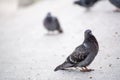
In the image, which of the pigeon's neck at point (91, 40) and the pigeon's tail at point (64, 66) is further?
the pigeon's tail at point (64, 66)

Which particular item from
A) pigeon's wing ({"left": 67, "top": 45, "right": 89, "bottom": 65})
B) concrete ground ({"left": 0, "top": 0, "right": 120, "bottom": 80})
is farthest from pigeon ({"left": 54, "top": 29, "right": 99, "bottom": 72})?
concrete ground ({"left": 0, "top": 0, "right": 120, "bottom": 80})

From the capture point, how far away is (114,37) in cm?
1171

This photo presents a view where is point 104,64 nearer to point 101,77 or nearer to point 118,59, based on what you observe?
A: point 118,59

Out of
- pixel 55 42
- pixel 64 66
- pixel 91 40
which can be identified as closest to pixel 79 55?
pixel 91 40

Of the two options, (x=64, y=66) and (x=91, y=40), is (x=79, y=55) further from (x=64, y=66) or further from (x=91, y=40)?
(x=64, y=66)

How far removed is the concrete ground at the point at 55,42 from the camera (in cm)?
966

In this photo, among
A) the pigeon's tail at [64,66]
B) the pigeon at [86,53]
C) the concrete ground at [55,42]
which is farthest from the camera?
the concrete ground at [55,42]

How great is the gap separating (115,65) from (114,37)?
7.66 ft

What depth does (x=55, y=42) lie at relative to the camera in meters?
13.8

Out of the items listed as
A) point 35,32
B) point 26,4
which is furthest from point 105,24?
point 26,4

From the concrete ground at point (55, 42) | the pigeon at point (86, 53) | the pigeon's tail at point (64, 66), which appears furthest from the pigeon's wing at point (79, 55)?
the concrete ground at point (55, 42)

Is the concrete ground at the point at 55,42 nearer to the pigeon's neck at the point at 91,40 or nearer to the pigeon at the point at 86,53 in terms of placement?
the pigeon at the point at 86,53

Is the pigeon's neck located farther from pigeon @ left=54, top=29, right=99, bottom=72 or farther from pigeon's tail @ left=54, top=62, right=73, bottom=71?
pigeon's tail @ left=54, top=62, right=73, bottom=71

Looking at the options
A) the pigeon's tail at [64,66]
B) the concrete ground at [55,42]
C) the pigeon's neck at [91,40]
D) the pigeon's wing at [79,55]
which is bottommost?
the concrete ground at [55,42]
